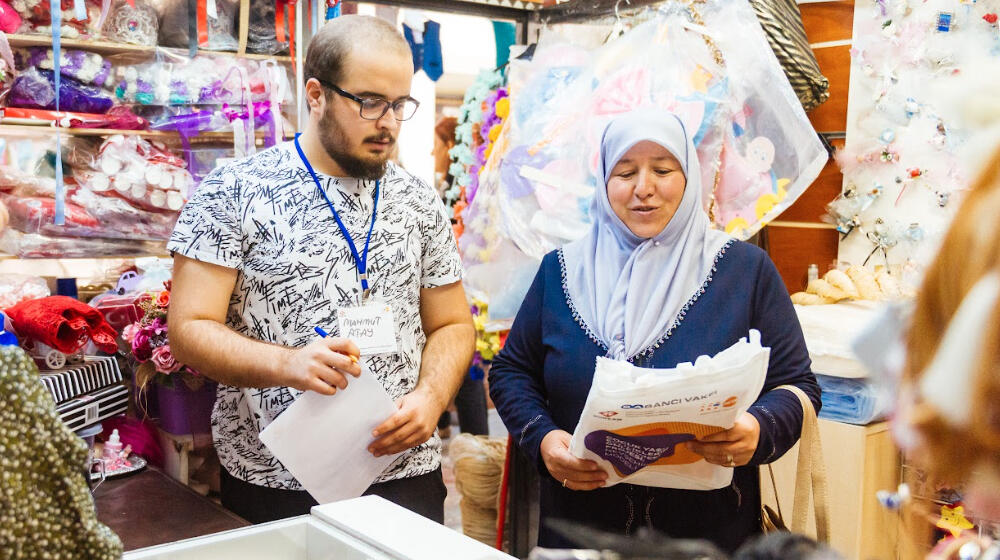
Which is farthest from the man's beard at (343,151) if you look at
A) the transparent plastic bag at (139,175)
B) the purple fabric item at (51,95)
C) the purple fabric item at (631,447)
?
the purple fabric item at (51,95)

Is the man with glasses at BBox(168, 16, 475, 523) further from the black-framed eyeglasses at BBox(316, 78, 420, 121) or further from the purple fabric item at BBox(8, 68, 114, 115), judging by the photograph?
the purple fabric item at BBox(8, 68, 114, 115)

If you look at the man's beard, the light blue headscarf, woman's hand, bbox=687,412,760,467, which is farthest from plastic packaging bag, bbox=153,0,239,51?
woman's hand, bbox=687,412,760,467

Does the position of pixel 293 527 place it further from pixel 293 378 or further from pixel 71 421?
pixel 71 421

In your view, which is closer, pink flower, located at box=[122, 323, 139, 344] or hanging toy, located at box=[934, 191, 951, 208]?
pink flower, located at box=[122, 323, 139, 344]

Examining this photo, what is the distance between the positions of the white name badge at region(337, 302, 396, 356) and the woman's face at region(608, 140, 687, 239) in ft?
1.85

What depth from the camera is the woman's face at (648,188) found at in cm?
188

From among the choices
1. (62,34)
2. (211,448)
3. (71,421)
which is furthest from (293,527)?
(62,34)

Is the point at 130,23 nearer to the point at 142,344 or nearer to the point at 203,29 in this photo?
the point at 203,29

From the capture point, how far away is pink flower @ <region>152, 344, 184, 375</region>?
2.31 metres

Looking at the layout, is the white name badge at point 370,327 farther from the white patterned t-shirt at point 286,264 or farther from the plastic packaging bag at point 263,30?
the plastic packaging bag at point 263,30

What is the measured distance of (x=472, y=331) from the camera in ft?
7.13

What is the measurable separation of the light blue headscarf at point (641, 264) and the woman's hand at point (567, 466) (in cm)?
22

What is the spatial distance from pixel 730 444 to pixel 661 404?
31 cm

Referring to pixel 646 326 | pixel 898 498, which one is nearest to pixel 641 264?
pixel 646 326
